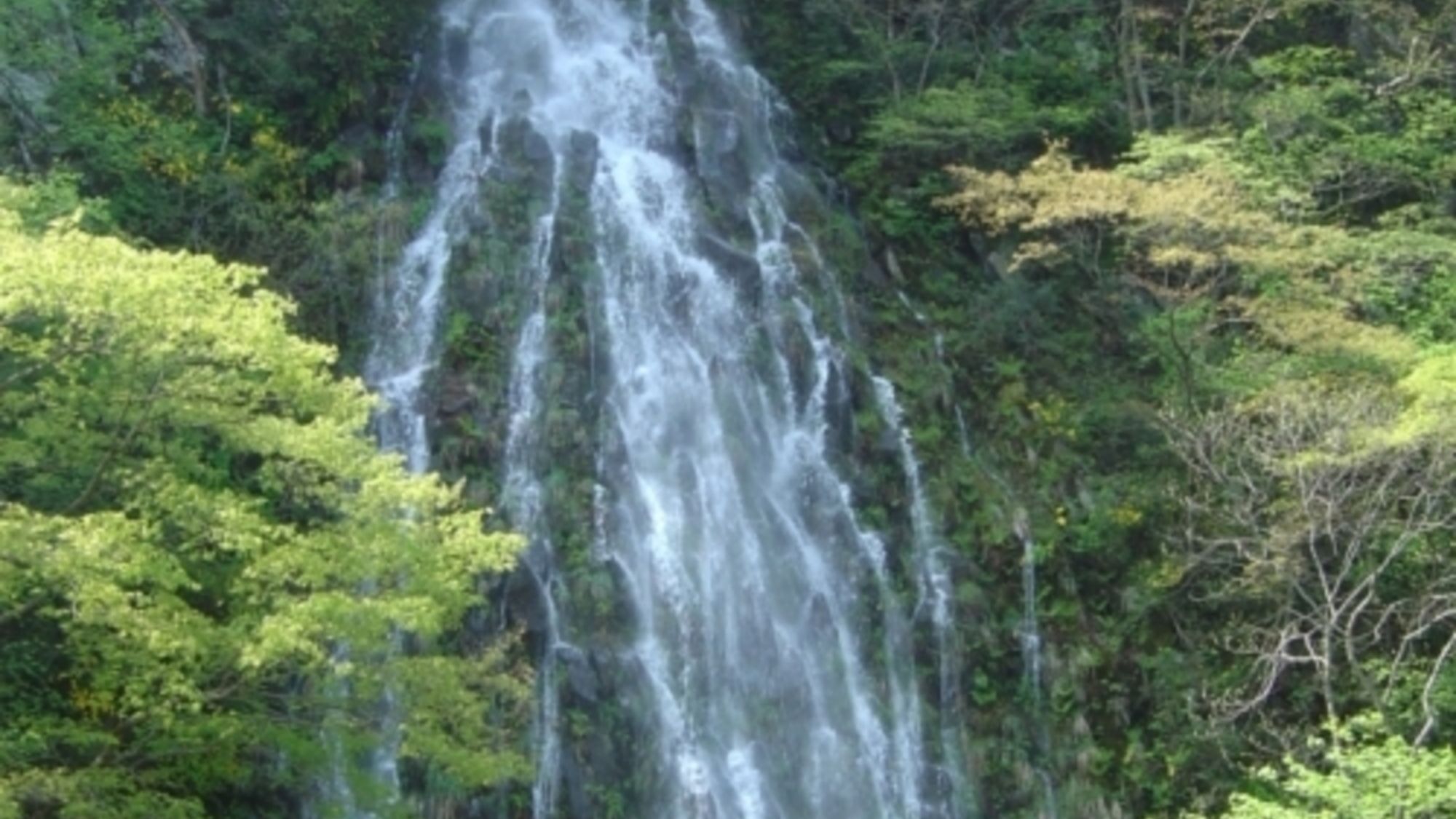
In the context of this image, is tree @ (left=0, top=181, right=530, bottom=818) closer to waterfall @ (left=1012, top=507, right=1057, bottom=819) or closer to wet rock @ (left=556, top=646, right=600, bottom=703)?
wet rock @ (left=556, top=646, right=600, bottom=703)

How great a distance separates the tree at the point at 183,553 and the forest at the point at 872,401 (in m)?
0.04

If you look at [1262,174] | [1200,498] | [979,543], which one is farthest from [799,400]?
[1262,174]

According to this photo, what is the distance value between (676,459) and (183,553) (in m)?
7.32

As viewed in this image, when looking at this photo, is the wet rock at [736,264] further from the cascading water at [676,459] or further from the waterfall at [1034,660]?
the waterfall at [1034,660]

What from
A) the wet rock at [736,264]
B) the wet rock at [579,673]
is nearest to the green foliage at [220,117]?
the wet rock at [736,264]

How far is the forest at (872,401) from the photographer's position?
11195mm

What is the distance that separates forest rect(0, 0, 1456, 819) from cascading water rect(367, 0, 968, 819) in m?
0.15

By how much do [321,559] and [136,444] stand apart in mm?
1689

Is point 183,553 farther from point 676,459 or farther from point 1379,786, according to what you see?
point 1379,786

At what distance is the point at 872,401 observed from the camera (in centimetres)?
1977

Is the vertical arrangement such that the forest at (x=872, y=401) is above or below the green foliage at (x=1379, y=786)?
above

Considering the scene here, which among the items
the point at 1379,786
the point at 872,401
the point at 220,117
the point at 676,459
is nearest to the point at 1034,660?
the point at 872,401

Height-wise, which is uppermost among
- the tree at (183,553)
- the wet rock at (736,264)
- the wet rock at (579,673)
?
the wet rock at (736,264)

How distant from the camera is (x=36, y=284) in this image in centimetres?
1002
